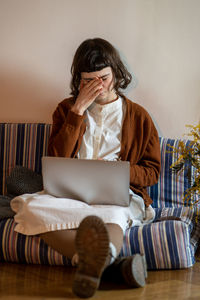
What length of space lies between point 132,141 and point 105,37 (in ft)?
2.41

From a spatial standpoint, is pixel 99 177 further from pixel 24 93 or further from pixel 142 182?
pixel 24 93

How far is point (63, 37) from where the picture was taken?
2484mm

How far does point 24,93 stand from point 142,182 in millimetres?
963

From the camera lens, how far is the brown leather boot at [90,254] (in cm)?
135

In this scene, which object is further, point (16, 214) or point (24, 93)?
point (24, 93)

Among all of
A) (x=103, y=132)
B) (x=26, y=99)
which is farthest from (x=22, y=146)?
(x=103, y=132)

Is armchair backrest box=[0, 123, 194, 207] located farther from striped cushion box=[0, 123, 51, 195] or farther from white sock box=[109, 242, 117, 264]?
white sock box=[109, 242, 117, 264]

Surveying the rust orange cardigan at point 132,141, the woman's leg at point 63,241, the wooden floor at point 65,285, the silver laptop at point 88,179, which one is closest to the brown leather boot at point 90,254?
the wooden floor at point 65,285

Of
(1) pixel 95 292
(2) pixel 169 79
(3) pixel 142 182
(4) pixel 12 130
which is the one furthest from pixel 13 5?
(1) pixel 95 292

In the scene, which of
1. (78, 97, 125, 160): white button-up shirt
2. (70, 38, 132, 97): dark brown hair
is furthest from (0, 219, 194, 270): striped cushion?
(70, 38, 132, 97): dark brown hair

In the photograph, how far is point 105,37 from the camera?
2486mm

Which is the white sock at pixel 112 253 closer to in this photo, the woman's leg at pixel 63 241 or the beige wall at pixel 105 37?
the woman's leg at pixel 63 241

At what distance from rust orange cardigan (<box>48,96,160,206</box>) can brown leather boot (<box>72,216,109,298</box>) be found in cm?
65

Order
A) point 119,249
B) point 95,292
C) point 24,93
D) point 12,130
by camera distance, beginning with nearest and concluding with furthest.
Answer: point 95,292 < point 119,249 < point 12,130 < point 24,93
